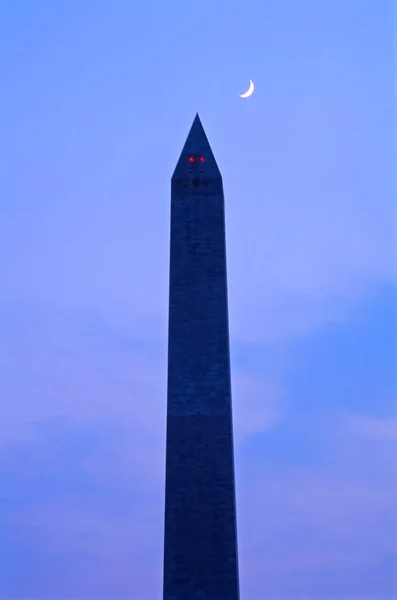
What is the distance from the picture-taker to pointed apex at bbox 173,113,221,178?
103 ft

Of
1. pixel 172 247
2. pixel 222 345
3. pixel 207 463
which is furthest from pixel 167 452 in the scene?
pixel 172 247

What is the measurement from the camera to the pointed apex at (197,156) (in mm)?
31250

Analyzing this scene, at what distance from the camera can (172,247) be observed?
3042 centimetres

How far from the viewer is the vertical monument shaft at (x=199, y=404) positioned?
28.5m

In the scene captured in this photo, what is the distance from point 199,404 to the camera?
29344 mm

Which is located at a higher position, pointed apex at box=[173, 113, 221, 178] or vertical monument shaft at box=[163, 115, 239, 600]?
pointed apex at box=[173, 113, 221, 178]

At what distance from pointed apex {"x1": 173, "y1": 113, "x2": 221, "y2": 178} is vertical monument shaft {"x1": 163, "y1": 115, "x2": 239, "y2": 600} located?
0.11ft

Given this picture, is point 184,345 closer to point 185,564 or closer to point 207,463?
point 207,463

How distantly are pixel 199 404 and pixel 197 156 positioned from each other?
6.95 m

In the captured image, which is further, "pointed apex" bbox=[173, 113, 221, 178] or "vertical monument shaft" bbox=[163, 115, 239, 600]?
"pointed apex" bbox=[173, 113, 221, 178]

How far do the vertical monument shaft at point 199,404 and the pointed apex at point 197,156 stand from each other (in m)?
0.03

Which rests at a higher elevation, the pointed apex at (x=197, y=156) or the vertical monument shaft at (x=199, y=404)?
the pointed apex at (x=197, y=156)

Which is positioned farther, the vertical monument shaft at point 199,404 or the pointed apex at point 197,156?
the pointed apex at point 197,156

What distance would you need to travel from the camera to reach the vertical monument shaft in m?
28.5
